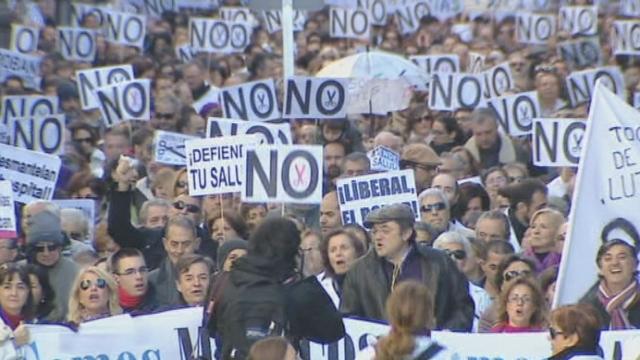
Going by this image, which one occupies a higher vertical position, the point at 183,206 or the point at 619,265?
the point at 183,206

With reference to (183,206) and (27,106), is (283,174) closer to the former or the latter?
(183,206)

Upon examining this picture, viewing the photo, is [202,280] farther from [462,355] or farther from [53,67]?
[53,67]

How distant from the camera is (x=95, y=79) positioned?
22719 millimetres

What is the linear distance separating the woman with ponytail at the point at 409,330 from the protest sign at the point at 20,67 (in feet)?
49.4

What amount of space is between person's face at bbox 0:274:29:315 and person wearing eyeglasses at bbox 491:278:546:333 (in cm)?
249

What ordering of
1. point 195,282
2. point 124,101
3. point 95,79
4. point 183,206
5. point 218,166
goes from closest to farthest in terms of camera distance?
1. point 195,282
2. point 218,166
3. point 183,206
4. point 124,101
5. point 95,79

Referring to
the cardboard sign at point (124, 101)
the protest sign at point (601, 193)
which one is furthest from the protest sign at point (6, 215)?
the cardboard sign at point (124, 101)

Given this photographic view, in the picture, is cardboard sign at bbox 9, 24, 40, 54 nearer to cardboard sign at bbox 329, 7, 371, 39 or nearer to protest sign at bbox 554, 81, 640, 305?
cardboard sign at bbox 329, 7, 371, 39

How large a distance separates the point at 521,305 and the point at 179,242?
2592 mm

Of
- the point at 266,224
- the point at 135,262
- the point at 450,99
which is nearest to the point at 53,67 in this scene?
the point at 450,99

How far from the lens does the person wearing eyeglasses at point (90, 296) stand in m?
12.2

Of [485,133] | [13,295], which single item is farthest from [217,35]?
[13,295]

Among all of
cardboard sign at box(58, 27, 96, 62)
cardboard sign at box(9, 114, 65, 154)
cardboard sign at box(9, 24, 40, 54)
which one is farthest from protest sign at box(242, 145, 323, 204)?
cardboard sign at box(58, 27, 96, 62)

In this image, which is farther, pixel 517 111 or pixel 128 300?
pixel 517 111
